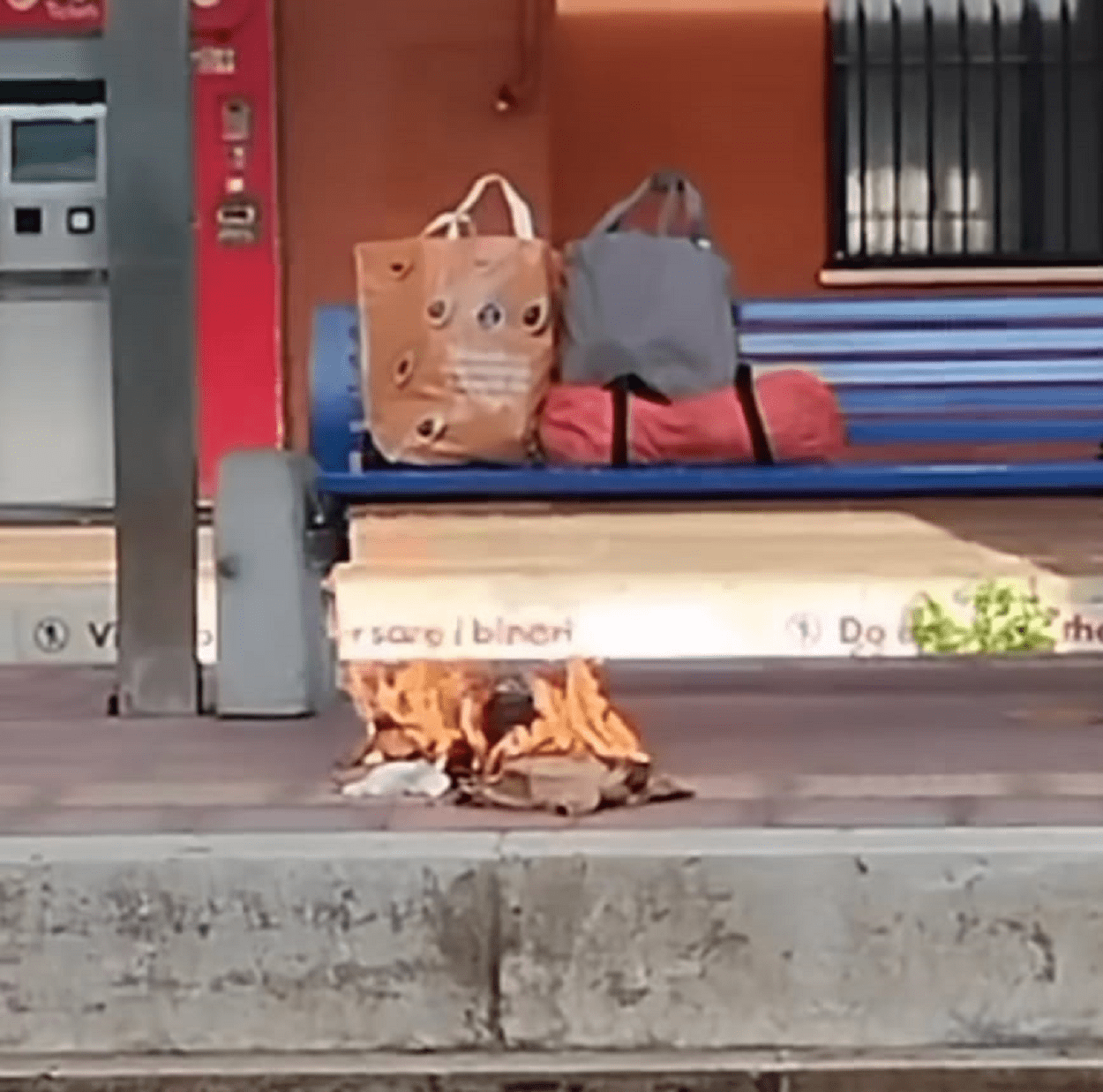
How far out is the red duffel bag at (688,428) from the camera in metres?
5.23

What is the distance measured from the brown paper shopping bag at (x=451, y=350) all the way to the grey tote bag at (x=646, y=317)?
11 centimetres

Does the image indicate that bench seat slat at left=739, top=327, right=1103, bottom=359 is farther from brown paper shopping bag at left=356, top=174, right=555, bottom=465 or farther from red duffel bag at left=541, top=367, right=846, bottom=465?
brown paper shopping bag at left=356, top=174, right=555, bottom=465

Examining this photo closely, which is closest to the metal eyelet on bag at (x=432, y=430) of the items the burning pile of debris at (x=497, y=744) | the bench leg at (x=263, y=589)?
the bench leg at (x=263, y=589)

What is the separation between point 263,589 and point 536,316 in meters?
1.21

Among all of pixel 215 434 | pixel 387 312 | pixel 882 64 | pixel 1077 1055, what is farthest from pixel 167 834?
pixel 882 64

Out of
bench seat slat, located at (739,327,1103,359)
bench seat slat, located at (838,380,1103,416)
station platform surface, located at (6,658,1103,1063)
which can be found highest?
bench seat slat, located at (739,327,1103,359)

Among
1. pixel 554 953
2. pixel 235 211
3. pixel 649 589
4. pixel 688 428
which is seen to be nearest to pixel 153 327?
pixel 688 428

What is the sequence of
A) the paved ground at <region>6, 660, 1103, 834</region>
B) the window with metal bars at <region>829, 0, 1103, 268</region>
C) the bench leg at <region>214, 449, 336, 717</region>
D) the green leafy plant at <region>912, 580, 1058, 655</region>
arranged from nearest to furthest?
the paved ground at <region>6, 660, 1103, 834</region> → the bench leg at <region>214, 449, 336, 717</region> → the green leafy plant at <region>912, 580, 1058, 655</region> → the window with metal bars at <region>829, 0, 1103, 268</region>

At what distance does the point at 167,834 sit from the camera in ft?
10.2

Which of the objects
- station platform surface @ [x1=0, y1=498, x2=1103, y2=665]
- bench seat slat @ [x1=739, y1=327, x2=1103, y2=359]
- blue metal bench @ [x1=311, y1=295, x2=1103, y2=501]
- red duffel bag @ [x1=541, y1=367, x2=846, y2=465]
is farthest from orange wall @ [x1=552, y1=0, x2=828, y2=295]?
Answer: red duffel bag @ [x1=541, y1=367, x2=846, y2=465]

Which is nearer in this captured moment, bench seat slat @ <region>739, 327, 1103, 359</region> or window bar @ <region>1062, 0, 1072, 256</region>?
bench seat slat @ <region>739, 327, 1103, 359</region>

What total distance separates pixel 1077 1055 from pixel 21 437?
7.25 meters

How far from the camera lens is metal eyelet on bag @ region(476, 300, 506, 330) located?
529 centimetres

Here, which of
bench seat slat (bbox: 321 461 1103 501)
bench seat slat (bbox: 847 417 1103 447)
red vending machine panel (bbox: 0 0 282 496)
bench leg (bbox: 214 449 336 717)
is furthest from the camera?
red vending machine panel (bbox: 0 0 282 496)
